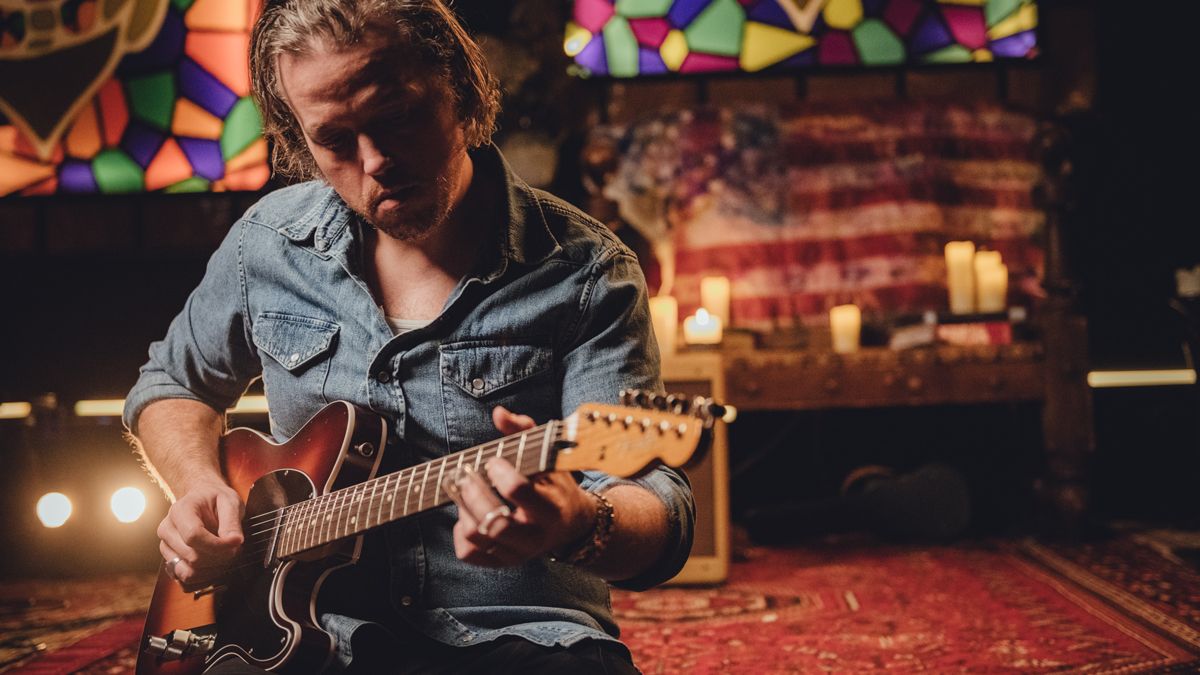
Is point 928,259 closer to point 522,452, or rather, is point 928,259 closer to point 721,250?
point 721,250

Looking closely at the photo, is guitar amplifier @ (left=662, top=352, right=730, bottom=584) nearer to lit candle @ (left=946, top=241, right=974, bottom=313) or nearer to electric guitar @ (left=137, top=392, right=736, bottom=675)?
lit candle @ (left=946, top=241, right=974, bottom=313)

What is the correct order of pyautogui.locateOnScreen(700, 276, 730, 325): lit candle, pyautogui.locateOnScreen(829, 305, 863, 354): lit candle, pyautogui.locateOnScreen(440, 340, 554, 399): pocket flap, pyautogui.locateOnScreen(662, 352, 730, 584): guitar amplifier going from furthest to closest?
pyautogui.locateOnScreen(700, 276, 730, 325): lit candle, pyautogui.locateOnScreen(829, 305, 863, 354): lit candle, pyautogui.locateOnScreen(662, 352, 730, 584): guitar amplifier, pyautogui.locateOnScreen(440, 340, 554, 399): pocket flap

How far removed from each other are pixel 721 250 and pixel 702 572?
5.31ft

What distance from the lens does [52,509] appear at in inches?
139

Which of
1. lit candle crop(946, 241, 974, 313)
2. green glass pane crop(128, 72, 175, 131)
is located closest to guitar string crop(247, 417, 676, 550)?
lit candle crop(946, 241, 974, 313)

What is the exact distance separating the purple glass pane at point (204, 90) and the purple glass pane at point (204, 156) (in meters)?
0.15

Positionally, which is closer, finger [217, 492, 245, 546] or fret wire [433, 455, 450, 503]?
fret wire [433, 455, 450, 503]

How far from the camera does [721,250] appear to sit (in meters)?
4.10

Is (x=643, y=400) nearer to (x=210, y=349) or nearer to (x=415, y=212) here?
(x=415, y=212)

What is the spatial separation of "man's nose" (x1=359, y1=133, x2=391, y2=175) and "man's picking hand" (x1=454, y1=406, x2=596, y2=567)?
49 centimetres

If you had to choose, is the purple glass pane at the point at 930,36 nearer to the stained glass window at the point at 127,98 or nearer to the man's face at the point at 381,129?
the stained glass window at the point at 127,98

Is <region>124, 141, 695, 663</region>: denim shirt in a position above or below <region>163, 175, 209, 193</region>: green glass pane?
below

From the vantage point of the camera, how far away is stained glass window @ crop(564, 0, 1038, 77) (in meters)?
4.27

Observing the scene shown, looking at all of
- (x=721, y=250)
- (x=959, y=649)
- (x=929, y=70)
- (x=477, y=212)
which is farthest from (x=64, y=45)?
(x=959, y=649)
